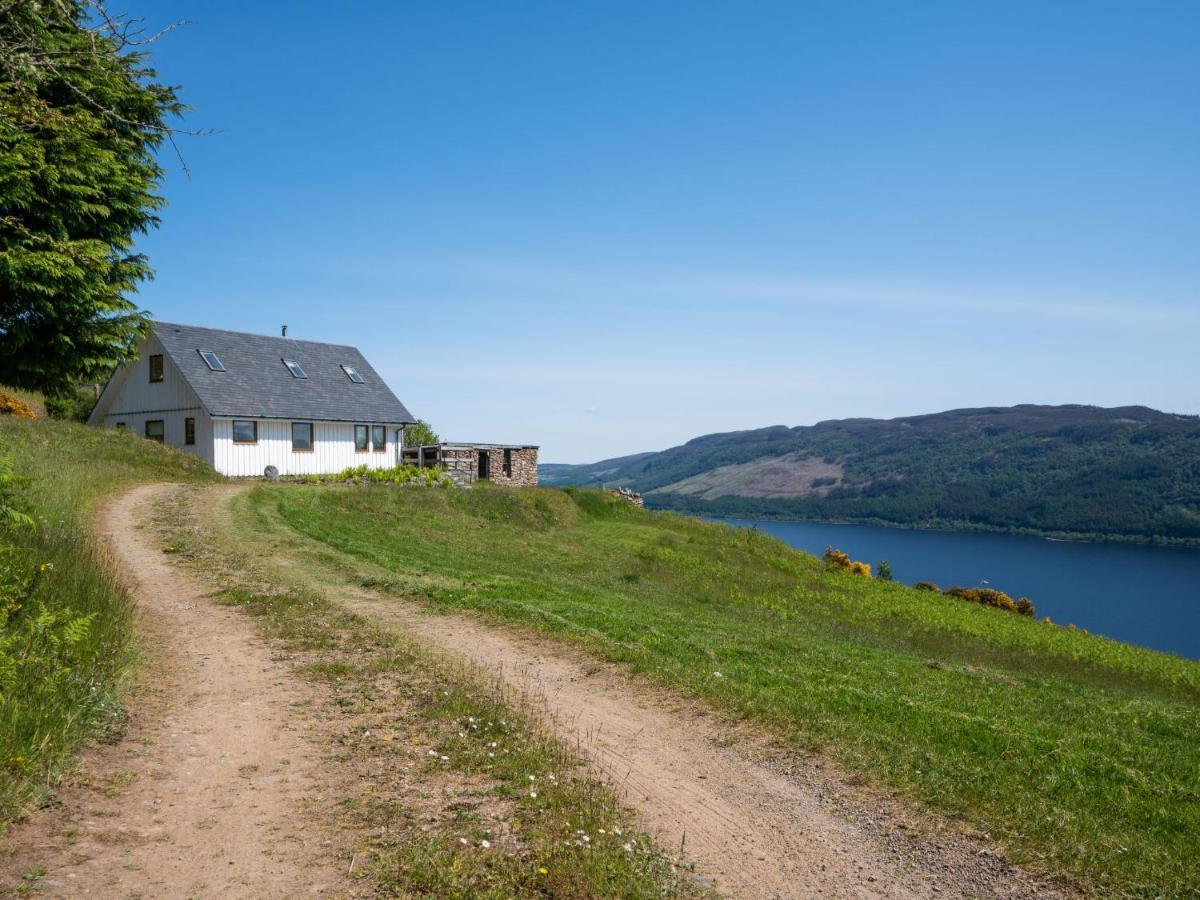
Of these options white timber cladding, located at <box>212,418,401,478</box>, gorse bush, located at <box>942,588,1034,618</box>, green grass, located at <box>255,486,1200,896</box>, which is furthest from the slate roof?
gorse bush, located at <box>942,588,1034,618</box>

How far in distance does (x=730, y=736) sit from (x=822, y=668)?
17.3ft

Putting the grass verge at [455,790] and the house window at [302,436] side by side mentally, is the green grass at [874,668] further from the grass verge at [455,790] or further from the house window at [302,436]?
the house window at [302,436]

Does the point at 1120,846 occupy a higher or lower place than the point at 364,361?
lower

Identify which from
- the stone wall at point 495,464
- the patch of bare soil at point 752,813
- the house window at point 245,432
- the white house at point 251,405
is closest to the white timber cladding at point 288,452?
the white house at point 251,405

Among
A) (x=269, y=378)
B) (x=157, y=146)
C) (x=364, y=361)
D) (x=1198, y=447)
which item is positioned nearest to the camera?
(x=157, y=146)

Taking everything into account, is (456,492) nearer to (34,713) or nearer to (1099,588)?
(34,713)

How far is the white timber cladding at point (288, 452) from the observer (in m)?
40.4

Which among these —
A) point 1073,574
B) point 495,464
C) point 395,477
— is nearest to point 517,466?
point 495,464

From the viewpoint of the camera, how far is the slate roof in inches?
1625

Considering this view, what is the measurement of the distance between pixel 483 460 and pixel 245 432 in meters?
A: 14.3

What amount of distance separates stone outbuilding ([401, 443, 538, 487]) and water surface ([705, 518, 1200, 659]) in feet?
55.1

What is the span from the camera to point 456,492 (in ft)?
127

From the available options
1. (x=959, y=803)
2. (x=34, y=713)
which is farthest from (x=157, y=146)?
(x=959, y=803)

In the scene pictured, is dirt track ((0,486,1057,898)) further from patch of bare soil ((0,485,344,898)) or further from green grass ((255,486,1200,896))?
green grass ((255,486,1200,896))
